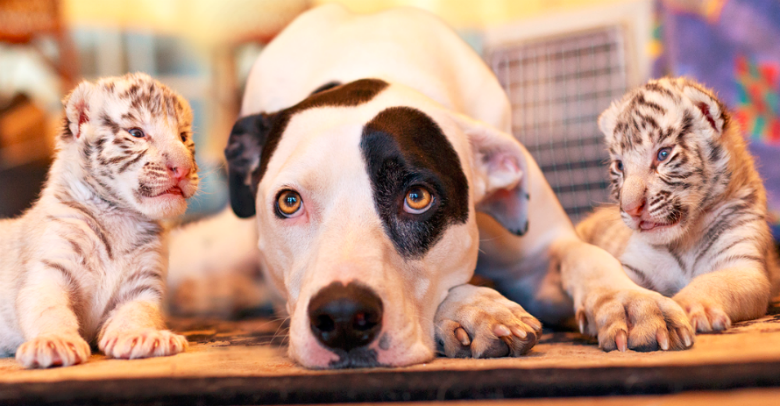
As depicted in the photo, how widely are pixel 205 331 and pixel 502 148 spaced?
37.8 inches

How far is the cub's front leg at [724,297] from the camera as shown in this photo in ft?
4.06

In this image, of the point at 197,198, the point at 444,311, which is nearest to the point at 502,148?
the point at 444,311

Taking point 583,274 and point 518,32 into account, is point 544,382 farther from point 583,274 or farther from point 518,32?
point 518,32

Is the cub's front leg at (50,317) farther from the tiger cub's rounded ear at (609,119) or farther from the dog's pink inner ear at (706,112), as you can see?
the dog's pink inner ear at (706,112)

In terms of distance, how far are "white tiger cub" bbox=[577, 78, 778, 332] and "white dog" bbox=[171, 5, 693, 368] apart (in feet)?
0.40

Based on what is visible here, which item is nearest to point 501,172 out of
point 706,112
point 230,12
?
point 706,112

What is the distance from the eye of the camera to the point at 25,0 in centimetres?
475

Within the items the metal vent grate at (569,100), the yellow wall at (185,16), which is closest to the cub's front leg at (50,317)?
the metal vent grate at (569,100)

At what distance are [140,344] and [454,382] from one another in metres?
0.68

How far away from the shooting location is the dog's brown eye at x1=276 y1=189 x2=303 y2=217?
140 cm

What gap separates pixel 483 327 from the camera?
1229 millimetres

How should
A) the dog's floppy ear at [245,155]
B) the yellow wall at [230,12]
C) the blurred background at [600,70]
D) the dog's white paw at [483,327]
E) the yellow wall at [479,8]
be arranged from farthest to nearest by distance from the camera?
the yellow wall at [230,12], the yellow wall at [479,8], the blurred background at [600,70], the dog's floppy ear at [245,155], the dog's white paw at [483,327]

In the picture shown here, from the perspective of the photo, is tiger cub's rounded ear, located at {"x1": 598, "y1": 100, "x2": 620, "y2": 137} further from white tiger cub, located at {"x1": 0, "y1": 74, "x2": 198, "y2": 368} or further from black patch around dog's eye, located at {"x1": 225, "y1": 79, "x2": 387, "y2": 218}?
white tiger cub, located at {"x1": 0, "y1": 74, "x2": 198, "y2": 368}

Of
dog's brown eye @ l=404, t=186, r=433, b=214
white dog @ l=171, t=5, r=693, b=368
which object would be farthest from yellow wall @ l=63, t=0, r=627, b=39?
dog's brown eye @ l=404, t=186, r=433, b=214
